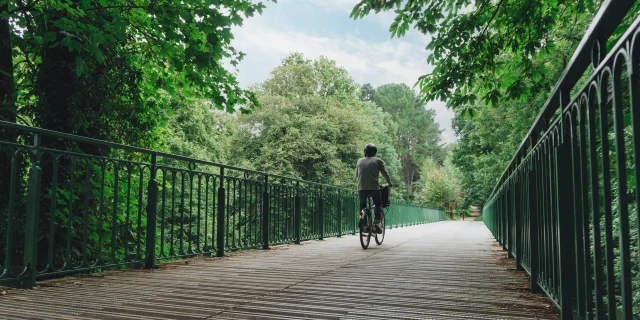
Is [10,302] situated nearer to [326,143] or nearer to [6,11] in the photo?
[6,11]

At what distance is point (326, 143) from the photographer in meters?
29.8

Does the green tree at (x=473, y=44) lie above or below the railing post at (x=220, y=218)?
above

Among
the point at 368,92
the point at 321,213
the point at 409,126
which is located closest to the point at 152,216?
the point at 321,213

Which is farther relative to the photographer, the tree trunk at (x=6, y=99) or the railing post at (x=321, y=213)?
the railing post at (x=321, y=213)

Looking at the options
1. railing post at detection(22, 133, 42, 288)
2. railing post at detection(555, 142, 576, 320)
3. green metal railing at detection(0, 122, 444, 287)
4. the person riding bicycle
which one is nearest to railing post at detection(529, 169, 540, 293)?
railing post at detection(555, 142, 576, 320)

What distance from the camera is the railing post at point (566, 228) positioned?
7.12 ft

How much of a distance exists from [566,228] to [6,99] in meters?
7.17

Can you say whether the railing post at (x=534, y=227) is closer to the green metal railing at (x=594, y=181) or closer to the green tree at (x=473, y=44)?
the green metal railing at (x=594, y=181)

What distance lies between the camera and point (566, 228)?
7.19 feet

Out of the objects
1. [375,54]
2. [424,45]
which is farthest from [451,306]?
[375,54]

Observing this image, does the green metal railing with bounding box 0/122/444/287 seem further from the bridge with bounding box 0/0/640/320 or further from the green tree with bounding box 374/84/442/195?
the green tree with bounding box 374/84/442/195

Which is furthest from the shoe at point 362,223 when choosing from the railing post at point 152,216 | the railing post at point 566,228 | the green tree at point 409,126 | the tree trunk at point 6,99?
the green tree at point 409,126

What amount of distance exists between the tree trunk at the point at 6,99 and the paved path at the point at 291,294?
275 cm

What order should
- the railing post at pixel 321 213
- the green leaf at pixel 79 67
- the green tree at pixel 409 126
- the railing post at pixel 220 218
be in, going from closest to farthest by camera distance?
the green leaf at pixel 79 67, the railing post at pixel 220 218, the railing post at pixel 321 213, the green tree at pixel 409 126
